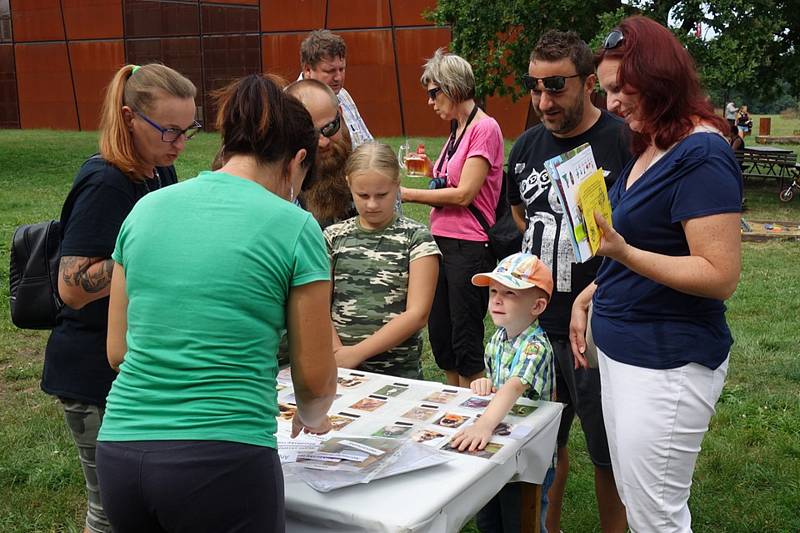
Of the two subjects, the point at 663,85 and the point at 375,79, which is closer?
the point at 663,85

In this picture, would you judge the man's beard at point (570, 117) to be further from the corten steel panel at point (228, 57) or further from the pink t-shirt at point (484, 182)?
the corten steel panel at point (228, 57)

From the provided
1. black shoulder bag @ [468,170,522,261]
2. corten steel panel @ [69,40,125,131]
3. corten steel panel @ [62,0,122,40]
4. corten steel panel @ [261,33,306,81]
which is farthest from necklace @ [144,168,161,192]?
corten steel panel @ [62,0,122,40]

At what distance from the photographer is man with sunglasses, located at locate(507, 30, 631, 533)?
2961mm

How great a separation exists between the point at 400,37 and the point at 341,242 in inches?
839

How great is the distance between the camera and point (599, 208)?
6.86 ft

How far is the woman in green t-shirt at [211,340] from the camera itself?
5.40ft

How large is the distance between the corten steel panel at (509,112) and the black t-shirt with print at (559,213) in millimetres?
20412

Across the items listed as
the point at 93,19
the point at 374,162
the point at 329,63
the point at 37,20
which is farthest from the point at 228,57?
the point at 374,162

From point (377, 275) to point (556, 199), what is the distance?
0.71 metres

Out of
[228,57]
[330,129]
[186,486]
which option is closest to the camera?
[186,486]

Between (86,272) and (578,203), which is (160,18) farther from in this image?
(578,203)

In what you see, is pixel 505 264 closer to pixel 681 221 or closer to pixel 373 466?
pixel 681 221

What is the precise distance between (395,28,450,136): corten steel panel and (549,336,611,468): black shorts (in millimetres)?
20551

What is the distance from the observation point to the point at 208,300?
5.43 ft
